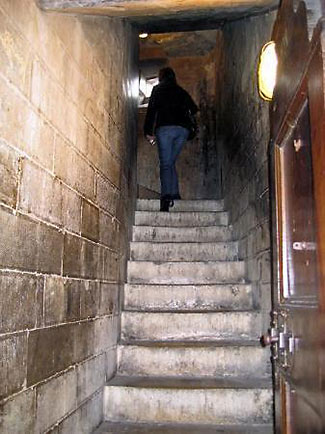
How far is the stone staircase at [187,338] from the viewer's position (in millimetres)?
2363

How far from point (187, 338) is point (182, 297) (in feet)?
1.16

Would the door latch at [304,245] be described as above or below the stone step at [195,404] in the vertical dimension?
above

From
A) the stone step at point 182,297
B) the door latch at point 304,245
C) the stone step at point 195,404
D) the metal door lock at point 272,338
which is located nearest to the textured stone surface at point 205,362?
the stone step at point 195,404

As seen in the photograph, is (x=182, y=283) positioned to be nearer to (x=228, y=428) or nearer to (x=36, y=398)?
(x=228, y=428)

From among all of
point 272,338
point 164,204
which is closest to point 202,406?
point 272,338

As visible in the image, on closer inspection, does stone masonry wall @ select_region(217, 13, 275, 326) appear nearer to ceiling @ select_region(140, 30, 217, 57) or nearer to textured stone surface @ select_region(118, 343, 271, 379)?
textured stone surface @ select_region(118, 343, 271, 379)

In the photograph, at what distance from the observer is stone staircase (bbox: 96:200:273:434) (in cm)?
236

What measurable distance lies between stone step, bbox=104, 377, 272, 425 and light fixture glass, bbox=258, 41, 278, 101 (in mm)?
1583

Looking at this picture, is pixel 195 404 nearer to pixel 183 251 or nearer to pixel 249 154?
pixel 183 251

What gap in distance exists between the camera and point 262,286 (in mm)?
2758

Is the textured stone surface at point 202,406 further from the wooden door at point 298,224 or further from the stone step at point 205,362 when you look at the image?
the wooden door at point 298,224

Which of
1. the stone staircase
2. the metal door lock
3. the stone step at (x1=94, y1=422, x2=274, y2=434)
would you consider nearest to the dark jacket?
the stone staircase

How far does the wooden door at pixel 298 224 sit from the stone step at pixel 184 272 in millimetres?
1766

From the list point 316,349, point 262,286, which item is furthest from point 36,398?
point 262,286
